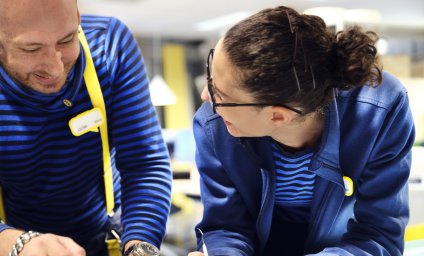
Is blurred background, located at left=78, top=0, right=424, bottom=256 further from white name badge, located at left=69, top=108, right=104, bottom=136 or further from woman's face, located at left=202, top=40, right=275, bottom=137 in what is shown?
white name badge, located at left=69, top=108, right=104, bottom=136

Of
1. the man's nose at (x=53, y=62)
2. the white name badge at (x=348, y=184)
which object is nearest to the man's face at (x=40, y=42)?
the man's nose at (x=53, y=62)

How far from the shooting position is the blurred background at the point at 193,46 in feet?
10.3

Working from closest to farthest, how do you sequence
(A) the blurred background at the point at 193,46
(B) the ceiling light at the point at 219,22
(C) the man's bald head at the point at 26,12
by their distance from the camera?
(C) the man's bald head at the point at 26,12
(A) the blurred background at the point at 193,46
(B) the ceiling light at the point at 219,22

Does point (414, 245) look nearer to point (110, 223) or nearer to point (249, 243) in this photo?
point (249, 243)

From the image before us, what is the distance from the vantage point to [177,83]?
967cm

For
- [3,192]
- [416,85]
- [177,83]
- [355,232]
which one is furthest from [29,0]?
[177,83]

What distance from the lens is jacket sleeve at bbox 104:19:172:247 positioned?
1.11m

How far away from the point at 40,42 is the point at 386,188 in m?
0.82

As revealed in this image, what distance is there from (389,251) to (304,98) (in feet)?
1.36

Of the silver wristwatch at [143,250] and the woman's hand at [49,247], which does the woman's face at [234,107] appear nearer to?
the silver wristwatch at [143,250]

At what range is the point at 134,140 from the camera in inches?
44.8

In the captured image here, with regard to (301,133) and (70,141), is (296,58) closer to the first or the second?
(301,133)

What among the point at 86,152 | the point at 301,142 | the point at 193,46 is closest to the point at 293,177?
the point at 301,142

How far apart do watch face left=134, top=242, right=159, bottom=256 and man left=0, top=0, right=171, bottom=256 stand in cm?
4
